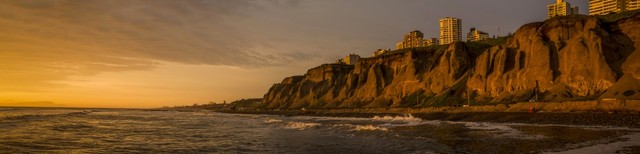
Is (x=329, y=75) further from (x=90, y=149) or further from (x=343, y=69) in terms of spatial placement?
(x=90, y=149)

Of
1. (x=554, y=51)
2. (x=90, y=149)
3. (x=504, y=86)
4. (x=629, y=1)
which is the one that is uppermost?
(x=629, y=1)

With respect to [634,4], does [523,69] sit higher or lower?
lower

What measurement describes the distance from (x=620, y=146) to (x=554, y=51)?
5871cm

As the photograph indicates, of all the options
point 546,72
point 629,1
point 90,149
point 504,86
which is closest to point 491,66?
point 504,86

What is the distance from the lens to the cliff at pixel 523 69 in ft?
201

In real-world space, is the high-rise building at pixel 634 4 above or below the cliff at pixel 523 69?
above

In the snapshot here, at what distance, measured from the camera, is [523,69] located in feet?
245

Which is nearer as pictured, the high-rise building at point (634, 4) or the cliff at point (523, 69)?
the cliff at point (523, 69)

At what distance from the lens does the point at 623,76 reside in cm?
5744

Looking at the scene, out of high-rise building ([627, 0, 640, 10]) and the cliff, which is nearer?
the cliff

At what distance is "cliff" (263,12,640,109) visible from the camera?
61.4 metres

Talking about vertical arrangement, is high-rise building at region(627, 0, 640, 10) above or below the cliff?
above

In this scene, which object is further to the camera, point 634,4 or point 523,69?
point 634,4

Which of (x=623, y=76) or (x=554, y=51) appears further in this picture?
(x=554, y=51)
